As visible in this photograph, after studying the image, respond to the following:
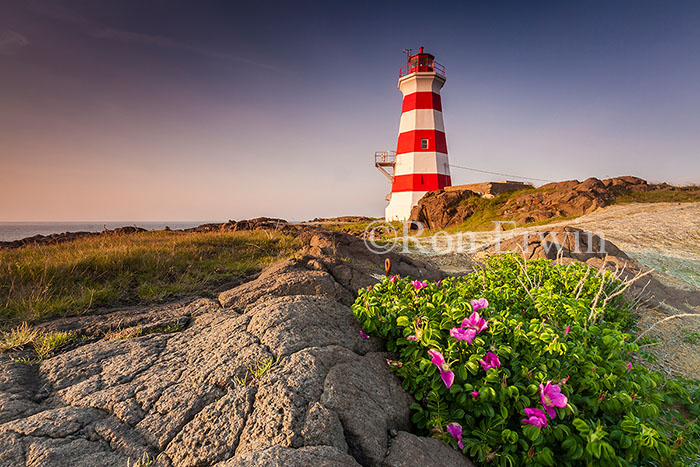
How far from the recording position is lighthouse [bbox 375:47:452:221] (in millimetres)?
24953

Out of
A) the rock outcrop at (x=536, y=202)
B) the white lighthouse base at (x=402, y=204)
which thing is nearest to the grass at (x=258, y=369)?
the rock outcrop at (x=536, y=202)

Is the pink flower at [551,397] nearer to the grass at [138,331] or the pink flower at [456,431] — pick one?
the pink flower at [456,431]

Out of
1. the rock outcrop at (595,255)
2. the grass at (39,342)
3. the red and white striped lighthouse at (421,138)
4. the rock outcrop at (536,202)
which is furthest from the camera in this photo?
the red and white striped lighthouse at (421,138)

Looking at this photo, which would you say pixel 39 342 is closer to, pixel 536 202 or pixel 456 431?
pixel 456 431

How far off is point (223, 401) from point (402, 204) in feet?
83.0

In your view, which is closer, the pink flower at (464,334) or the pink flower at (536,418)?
the pink flower at (536,418)

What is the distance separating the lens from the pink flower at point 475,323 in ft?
7.35

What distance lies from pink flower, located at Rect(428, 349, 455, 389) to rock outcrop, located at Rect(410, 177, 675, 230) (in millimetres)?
18358

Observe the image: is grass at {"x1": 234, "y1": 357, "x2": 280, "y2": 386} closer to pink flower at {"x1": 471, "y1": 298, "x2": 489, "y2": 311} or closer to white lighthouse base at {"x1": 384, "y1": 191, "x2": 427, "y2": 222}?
pink flower at {"x1": 471, "y1": 298, "x2": 489, "y2": 311}

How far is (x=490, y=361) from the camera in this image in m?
2.10

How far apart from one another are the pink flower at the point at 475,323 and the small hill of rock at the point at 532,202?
18.1m

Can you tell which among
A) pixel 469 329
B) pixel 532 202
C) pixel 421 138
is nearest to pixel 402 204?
pixel 421 138

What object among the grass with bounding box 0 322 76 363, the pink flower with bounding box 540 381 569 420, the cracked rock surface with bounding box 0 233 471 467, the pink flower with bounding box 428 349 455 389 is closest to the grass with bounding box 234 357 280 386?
the cracked rock surface with bounding box 0 233 471 467

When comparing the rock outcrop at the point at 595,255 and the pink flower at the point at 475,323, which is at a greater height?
the pink flower at the point at 475,323
